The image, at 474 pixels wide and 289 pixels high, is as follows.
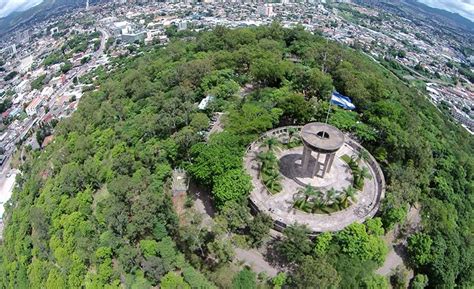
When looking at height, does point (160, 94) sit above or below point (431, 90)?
above

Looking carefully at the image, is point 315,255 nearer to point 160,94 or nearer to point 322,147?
point 322,147

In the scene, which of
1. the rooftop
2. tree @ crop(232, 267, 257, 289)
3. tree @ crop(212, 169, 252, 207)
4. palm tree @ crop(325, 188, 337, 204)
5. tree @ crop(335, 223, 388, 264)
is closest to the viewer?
tree @ crop(232, 267, 257, 289)

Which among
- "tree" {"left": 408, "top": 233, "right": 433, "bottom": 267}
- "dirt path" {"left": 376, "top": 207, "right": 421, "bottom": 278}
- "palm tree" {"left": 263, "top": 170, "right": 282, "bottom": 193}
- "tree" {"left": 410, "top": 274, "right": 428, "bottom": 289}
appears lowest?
"dirt path" {"left": 376, "top": 207, "right": 421, "bottom": 278}

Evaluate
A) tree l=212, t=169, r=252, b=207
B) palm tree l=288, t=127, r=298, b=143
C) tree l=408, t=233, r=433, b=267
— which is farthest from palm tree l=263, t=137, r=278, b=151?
tree l=408, t=233, r=433, b=267

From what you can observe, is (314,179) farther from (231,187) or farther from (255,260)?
(255,260)

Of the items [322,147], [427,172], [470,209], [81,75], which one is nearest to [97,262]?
[322,147]

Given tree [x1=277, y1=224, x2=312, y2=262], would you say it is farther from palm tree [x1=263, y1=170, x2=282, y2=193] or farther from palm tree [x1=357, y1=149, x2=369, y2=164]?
palm tree [x1=357, y1=149, x2=369, y2=164]

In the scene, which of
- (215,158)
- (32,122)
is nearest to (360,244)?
(215,158)

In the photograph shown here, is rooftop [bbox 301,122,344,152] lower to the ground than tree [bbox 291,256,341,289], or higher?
higher
